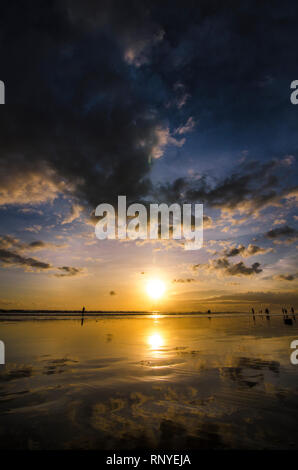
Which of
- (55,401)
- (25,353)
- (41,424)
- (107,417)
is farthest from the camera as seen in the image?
(25,353)

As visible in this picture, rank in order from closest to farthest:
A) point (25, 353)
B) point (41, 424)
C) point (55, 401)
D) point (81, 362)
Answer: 1. point (41, 424)
2. point (55, 401)
3. point (81, 362)
4. point (25, 353)

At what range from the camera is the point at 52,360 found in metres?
9.97

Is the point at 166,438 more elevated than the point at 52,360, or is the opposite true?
the point at 166,438

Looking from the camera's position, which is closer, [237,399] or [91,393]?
[237,399]

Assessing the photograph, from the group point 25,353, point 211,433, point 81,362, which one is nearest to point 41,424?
point 211,433

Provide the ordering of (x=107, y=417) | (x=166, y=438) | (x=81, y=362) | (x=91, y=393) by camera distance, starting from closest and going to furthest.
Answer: (x=166, y=438) < (x=107, y=417) < (x=91, y=393) < (x=81, y=362)
